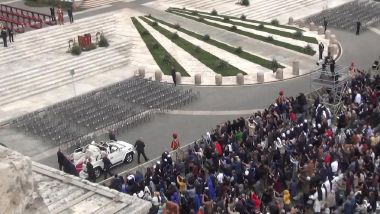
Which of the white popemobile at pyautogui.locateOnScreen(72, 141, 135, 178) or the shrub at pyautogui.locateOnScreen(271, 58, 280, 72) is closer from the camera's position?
the white popemobile at pyautogui.locateOnScreen(72, 141, 135, 178)

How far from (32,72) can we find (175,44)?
1013 centimetres

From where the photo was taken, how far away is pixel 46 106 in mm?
36156

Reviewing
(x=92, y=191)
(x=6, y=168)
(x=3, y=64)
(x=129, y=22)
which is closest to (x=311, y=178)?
(x=92, y=191)

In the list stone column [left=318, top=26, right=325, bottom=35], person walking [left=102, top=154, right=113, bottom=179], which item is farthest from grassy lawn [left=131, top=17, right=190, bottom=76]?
person walking [left=102, top=154, right=113, bottom=179]

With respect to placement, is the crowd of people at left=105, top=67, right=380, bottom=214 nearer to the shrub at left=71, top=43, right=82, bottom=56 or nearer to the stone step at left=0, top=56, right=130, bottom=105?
the stone step at left=0, top=56, right=130, bottom=105

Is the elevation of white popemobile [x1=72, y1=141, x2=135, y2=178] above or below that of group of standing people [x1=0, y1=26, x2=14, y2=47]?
below

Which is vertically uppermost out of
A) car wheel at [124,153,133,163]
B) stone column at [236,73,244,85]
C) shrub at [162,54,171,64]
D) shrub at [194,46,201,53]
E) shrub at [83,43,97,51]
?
shrub at [83,43,97,51]

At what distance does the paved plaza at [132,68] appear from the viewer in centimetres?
3319

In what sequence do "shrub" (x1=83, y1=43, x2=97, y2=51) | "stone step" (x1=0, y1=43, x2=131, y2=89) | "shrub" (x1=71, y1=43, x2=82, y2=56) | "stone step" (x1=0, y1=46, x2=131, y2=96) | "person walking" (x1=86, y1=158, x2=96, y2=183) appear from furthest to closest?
"shrub" (x1=83, y1=43, x2=97, y2=51)
"shrub" (x1=71, y1=43, x2=82, y2=56)
"stone step" (x1=0, y1=43, x2=131, y2=89)
"stone step" (x1=0, y1=46, x2=131, y2=96)
"person walking" (x1=86, y1=158, x2=96, y2=183)

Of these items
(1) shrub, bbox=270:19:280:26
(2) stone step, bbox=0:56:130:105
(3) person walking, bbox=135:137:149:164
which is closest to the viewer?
(3) person walking, bbox=135:137:149:164

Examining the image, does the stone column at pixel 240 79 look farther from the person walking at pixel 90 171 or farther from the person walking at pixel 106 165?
the person walking at pixel 90 171

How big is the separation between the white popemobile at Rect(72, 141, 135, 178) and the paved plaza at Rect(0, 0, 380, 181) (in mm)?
1506

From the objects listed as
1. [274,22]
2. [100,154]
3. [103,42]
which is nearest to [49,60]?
[103,42]

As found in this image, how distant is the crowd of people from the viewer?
74.3 feet
